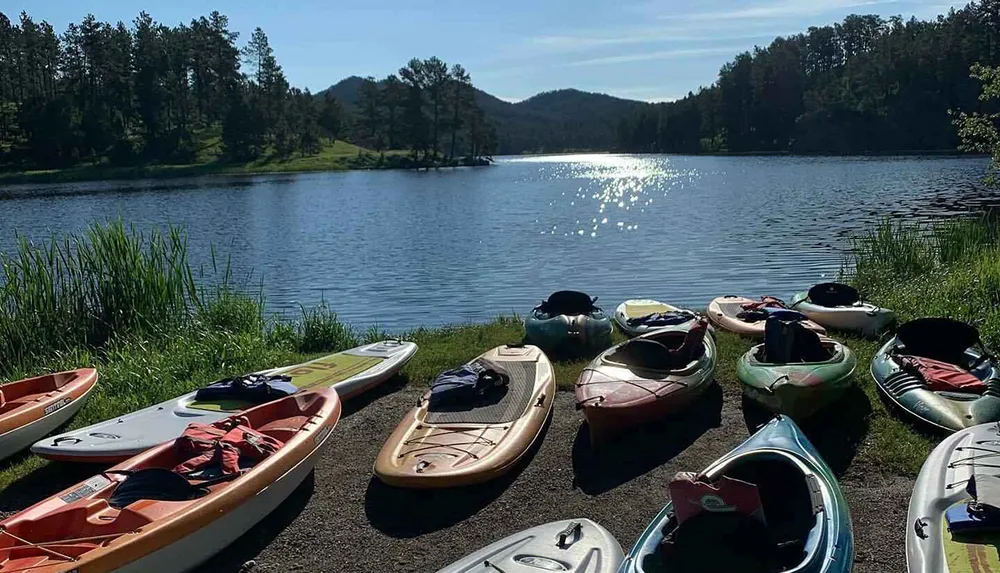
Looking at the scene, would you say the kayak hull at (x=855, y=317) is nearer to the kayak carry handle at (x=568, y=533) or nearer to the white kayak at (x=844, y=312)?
the white kayak at (x=844, y=312)

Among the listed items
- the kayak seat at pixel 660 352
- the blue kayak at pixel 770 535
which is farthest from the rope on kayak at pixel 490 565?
the kayak seat at pixel 660 352

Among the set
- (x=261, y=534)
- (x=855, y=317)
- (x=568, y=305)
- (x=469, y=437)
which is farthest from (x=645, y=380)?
(x=855, y=317)

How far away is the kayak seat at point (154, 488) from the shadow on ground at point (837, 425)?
197 inches

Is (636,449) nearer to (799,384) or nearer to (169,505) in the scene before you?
(799,384)

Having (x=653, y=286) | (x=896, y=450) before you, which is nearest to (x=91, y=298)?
(x=896, y=450)

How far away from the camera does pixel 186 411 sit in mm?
7238

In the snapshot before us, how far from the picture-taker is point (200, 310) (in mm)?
11031

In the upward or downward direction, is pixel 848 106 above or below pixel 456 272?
above

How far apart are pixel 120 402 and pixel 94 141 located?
7130cm

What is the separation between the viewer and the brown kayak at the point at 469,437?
5754 millimetres

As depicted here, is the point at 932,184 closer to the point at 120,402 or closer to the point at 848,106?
the point at 120,402

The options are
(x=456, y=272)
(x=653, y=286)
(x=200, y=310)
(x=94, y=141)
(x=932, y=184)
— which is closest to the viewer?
(x=200, y=310)

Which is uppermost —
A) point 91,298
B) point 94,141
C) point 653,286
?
point 94,141

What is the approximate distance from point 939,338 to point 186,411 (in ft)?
26.3
